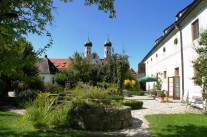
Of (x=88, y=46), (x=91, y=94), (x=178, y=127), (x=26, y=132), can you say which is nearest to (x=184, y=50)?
(x=91, y=94)

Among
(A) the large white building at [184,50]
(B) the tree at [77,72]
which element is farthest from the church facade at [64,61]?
(A) the large white building at [184,50]

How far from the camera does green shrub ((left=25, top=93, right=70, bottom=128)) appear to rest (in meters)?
9.09

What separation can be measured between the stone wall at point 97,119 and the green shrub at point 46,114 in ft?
1.32

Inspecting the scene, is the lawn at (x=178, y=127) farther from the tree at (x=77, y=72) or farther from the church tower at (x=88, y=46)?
→ the church tower at (x=88, y=46)

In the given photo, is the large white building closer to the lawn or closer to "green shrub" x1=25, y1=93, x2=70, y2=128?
the lawn

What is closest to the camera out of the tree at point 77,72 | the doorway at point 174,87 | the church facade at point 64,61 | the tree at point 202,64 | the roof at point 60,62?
the tree at point 202,64

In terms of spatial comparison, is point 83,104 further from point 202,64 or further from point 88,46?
point 88,46

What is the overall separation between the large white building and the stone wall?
6992 millimetres

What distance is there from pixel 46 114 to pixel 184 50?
43.3 ft

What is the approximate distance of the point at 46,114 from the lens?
921 centimetres

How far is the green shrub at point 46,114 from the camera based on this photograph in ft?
29.8

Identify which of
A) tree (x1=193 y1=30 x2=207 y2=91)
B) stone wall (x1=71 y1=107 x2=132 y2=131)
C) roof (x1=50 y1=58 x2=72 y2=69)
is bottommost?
stone wall (x1=71 y1=107 x2=132 y2=131)

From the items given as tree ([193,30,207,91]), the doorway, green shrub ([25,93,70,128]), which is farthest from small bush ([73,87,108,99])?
the doorway

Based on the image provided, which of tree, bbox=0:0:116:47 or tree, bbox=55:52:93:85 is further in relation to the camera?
tree, bbox=55:52:93:85
